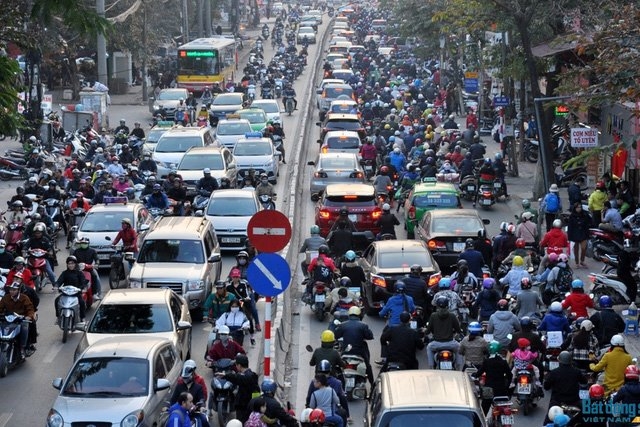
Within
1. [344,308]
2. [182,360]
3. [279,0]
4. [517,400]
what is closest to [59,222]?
[344,308]

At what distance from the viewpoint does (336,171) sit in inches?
1480

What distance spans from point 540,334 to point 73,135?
3225 cm

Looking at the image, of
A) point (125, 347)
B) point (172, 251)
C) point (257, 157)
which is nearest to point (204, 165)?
point (257, 157)

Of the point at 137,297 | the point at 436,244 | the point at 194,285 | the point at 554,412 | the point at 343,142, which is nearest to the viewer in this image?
the point at 554,412

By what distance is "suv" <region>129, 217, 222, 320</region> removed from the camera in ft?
79.5

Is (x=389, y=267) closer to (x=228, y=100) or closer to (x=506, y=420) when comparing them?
(x=506, y=420)

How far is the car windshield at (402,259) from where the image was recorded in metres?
24.8

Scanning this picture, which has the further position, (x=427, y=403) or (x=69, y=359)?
(x=69, y=359)

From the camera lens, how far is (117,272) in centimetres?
2684

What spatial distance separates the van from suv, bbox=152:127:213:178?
26.1 m

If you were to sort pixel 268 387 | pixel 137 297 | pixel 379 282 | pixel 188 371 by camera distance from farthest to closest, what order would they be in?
pixel 379 282, pixel 137 297, pixel 188 371, pixel 268 387

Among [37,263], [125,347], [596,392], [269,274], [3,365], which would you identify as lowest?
[3,365]

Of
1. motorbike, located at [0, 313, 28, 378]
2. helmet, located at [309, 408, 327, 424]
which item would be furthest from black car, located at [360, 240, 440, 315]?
helmet, located at [309, 408, 327, 424]

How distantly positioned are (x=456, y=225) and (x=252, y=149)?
49.9ft
